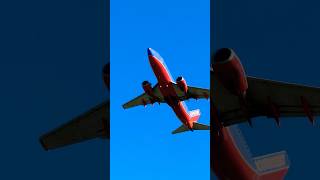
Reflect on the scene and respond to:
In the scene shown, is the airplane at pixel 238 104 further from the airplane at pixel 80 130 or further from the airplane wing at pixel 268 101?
the airplane at pixel 80 130

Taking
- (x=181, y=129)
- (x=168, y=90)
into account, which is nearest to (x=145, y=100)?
(x=181, y=129)

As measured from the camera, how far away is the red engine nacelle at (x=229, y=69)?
1834 centimetres

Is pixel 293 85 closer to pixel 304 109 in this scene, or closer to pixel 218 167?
pixel 304 109

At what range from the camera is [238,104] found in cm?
2259

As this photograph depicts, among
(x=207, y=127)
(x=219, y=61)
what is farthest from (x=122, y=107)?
(x=219, y=61)

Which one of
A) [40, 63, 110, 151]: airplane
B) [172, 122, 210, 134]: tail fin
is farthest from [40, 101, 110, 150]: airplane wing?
[172, 122, 210, 134]: tail fin

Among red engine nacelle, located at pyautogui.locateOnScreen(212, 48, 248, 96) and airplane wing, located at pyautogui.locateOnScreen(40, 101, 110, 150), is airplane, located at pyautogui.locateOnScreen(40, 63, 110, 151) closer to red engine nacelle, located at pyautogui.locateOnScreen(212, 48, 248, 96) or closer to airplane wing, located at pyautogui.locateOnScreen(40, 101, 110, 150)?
airplane wing, located at pyautogui.locateOnScreen(40, 101, 110, 150)

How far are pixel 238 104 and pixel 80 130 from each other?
6.20 m

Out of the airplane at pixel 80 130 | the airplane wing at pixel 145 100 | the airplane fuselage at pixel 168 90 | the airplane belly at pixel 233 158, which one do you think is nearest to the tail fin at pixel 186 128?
the airplane wing at pixel 145 100

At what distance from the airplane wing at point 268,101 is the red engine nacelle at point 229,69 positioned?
1018 millimetres

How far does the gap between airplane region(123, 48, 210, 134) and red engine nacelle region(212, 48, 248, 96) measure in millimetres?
1428

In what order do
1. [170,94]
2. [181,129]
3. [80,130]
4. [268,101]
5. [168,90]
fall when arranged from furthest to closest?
[80,130] < [268,101] < [168,90] < [170,94] < [181,129]

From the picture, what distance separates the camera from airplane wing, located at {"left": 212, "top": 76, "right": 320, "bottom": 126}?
20.9 meters

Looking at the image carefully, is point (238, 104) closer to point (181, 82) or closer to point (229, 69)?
point (229, 69)
